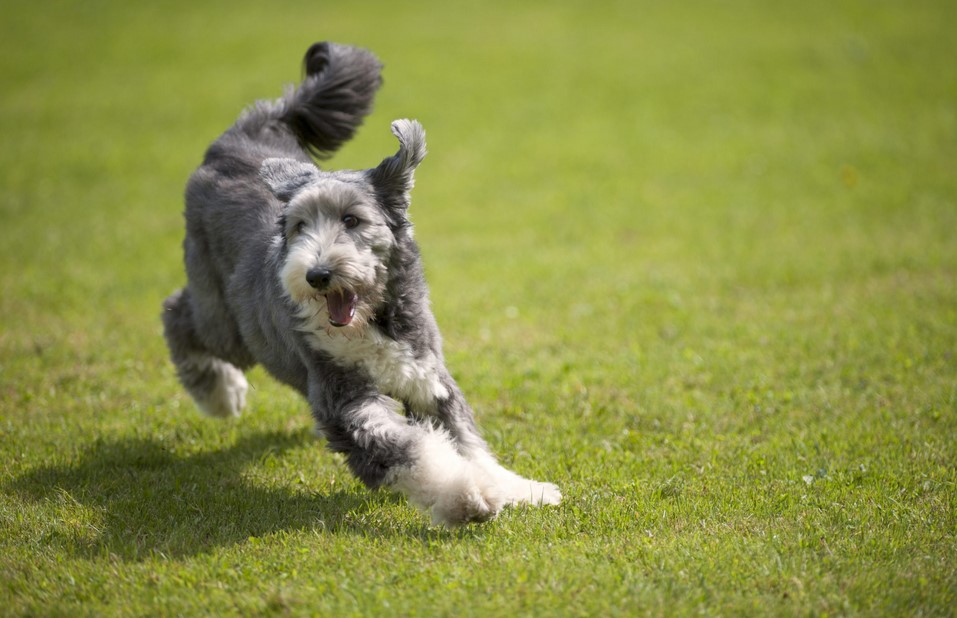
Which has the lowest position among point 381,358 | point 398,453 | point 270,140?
point 398,453

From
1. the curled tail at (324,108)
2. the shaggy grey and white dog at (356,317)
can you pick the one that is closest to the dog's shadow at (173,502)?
the shaggy grey and white dog at (356,317)

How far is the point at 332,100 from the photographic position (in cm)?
739

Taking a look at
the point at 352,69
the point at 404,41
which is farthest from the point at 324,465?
the point at 404,41

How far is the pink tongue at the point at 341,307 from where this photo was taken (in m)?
5.16

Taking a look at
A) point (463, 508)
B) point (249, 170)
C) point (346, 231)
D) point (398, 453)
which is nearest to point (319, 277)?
point (346, 231)

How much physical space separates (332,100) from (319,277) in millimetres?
2840

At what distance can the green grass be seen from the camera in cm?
472

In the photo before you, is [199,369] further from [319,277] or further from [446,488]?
[446,488]

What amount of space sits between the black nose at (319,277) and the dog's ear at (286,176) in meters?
0.75

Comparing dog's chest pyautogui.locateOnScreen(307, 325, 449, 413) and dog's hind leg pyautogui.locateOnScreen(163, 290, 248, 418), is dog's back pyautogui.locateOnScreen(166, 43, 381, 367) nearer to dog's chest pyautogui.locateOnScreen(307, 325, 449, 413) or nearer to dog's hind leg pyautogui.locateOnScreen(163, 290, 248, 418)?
dog's hind leg pyautogui.locateOnScreen(163, 290, 248, 418)

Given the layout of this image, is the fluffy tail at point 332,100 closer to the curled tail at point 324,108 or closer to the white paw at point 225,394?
the curled tail at point 324,108

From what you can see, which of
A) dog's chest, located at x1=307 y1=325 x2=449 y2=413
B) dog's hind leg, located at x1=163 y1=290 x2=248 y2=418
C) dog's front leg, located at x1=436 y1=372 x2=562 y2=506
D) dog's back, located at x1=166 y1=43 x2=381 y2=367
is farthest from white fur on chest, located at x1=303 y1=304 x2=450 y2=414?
dog's hind leg, located at x1=163 y1=290 x2=248 y2=418

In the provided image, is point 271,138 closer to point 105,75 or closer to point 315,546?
point 315,546

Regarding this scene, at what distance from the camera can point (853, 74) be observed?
67.7ft
